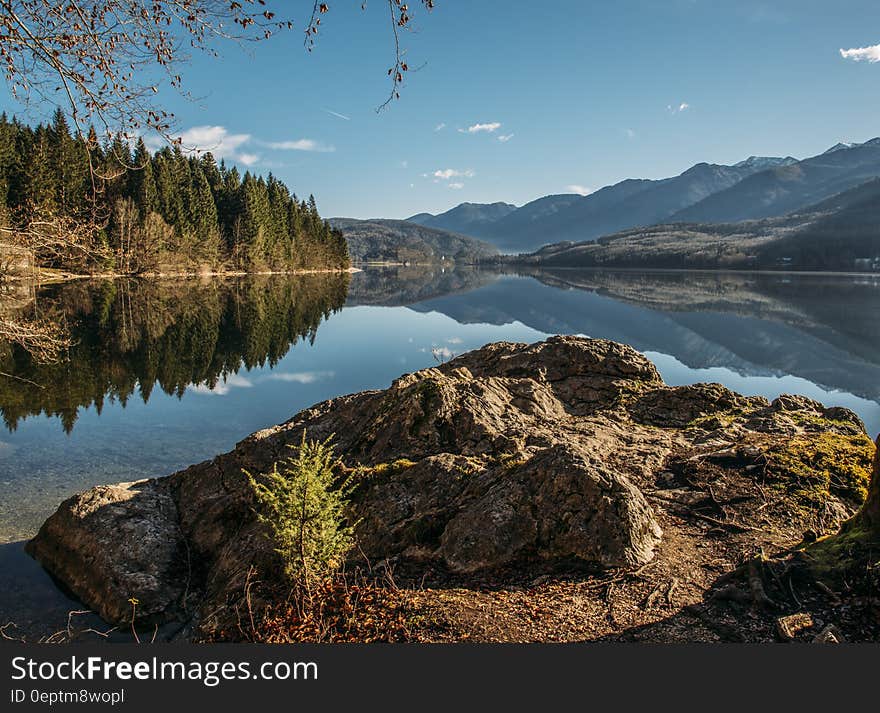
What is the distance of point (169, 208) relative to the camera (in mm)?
76812

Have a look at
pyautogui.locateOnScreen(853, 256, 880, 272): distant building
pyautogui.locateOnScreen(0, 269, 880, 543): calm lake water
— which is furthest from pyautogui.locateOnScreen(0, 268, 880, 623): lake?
pyautogui.locateOnScreen(853, 256, 880, 272): distant building

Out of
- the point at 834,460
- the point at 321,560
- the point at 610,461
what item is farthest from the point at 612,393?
the point at 321,560

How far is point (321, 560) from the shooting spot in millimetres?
5512

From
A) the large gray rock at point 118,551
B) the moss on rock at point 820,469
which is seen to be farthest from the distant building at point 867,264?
the large gray rock at point 118,551

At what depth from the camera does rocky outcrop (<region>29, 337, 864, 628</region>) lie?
6.20 meters

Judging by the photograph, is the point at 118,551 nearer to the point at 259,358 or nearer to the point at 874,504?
Result: the point at 874,504

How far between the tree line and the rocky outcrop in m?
34.4

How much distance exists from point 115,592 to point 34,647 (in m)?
3.69

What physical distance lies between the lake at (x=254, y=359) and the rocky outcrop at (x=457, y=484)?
183 cm

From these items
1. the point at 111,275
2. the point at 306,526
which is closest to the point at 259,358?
the point at 306,526

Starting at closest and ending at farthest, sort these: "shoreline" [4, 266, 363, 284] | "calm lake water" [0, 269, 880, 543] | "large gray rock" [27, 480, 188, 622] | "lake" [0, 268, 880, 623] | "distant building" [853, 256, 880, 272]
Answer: "large gray rock" [27, 480, 188, 622] < "lake" [0, 268, 880, 623] < "calm lake water" [0, 269, 880, 543] < "shoreline" [4, 266, 363, 284] < "distant building" [853, 256, 880, 272]

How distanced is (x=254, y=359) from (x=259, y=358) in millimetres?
357

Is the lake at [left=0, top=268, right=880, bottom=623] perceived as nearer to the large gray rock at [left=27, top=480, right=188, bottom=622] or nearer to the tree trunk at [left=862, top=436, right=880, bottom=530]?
the large gray rock at [left=27, top=480, right=188, bottom=622]

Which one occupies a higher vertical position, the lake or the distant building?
the lake
